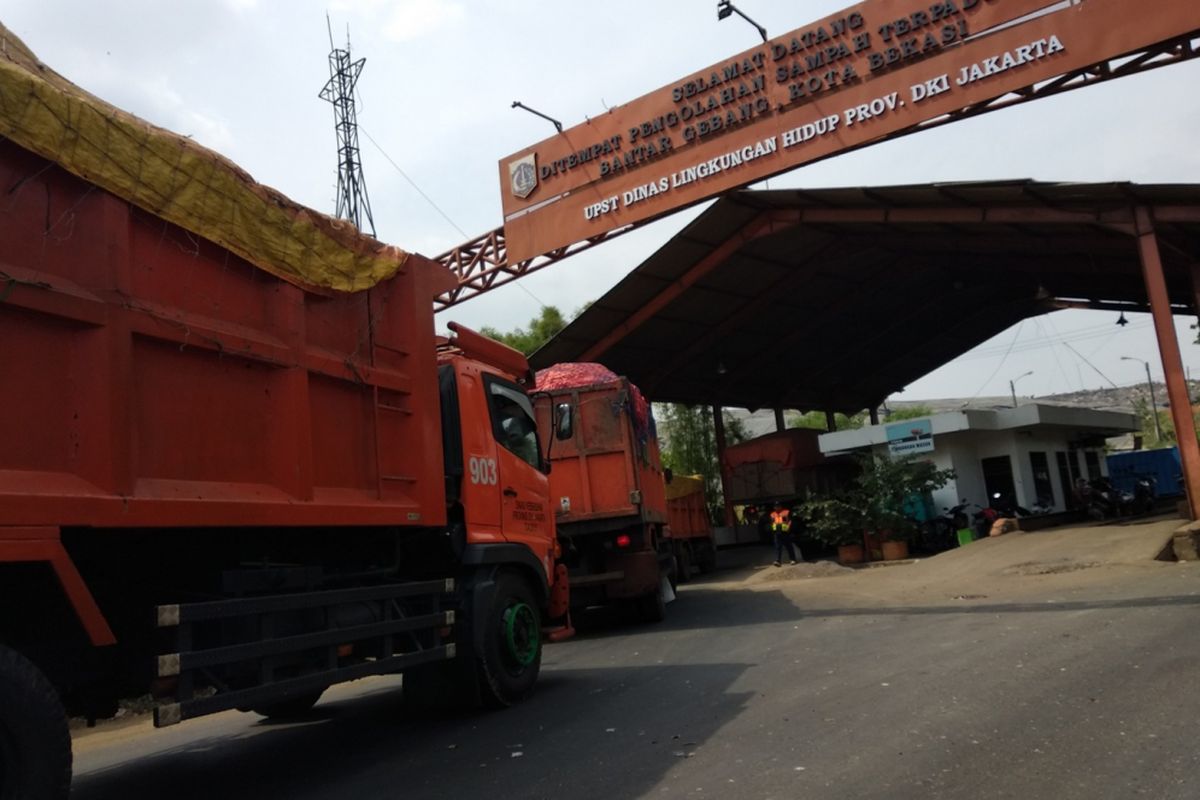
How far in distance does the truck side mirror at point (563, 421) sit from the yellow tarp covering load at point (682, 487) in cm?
650

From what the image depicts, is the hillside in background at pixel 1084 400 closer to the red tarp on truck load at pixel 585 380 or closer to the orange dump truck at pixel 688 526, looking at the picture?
the orange dump truck at pixel 688 526

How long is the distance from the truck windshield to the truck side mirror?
291 millimetres

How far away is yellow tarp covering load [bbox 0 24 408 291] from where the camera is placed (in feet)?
11.7

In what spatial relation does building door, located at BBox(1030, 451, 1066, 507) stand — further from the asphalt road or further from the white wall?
the asphalt road

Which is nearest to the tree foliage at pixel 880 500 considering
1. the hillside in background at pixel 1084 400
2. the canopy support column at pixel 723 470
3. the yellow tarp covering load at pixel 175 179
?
the canopy support column at pixel 723 470

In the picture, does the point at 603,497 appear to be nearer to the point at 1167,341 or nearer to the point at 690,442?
the point at 1167,341

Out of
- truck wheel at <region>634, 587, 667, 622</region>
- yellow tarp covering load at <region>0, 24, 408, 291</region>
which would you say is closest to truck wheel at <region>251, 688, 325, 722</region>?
yellow tarp covering load at <region>0, 24, 408, 291</region>

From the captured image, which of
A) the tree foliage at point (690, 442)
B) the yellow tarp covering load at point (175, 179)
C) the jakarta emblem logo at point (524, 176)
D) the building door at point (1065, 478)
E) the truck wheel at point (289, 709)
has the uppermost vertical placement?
the jakarta emblem logo at point (524, 176)

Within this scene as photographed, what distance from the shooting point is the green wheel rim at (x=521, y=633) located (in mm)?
6832

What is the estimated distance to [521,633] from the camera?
278 inches

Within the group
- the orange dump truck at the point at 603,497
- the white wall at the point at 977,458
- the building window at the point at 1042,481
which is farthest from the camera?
the building window at the point at 1042,481

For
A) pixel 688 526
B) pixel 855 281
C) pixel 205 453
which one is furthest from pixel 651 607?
pixel 855 281

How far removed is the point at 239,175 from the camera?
15.3ft

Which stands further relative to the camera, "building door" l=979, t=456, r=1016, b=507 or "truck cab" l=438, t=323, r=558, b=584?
"building door" l=979, t=456, r=1016, b=507
